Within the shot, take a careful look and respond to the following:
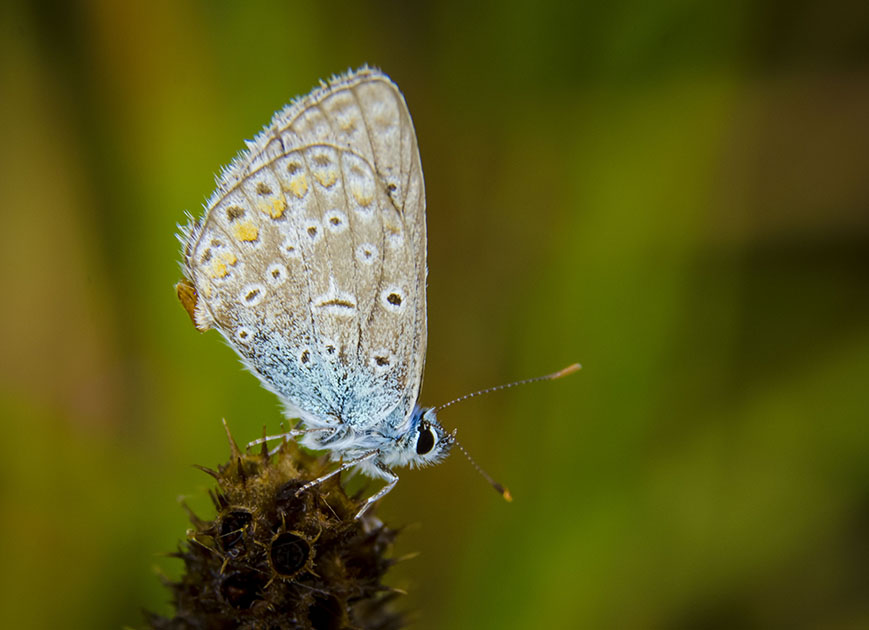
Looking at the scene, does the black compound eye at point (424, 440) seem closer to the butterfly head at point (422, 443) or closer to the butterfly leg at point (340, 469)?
the butterfly head at point (422, 443)

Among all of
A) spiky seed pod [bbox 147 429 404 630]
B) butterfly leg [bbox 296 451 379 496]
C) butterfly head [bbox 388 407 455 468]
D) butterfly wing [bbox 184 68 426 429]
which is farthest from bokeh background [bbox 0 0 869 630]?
spiky seed pod [bbox 147 429 404 630]

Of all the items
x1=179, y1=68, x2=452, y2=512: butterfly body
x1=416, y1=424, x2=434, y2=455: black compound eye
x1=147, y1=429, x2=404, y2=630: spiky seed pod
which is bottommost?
x1=147, y1=429, x2=404, y2=630: spiky seed pod

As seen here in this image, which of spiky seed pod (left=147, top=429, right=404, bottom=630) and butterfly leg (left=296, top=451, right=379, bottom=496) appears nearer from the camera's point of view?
spiky seed pod (left=147, top=429, right=404, bottom=630)

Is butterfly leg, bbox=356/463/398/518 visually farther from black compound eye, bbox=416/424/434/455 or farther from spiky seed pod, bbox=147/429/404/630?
black compound eye, bbox=416/424/434/455

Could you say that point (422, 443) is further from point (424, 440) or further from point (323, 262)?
point (323, 262)

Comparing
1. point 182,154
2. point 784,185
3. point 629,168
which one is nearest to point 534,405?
point 629,168

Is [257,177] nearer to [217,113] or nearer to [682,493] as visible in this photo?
[217,113]

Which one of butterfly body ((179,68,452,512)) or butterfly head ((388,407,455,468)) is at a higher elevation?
butterfly body ((179,68,452,512))

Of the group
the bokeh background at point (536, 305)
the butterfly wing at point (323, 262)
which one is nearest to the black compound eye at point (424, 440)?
the butterfly wing at point (323, 262)
